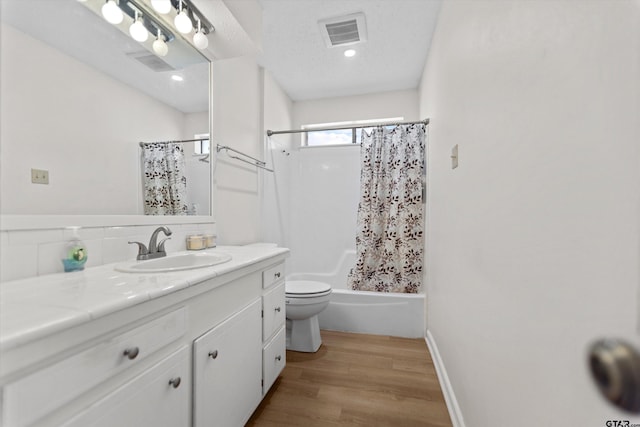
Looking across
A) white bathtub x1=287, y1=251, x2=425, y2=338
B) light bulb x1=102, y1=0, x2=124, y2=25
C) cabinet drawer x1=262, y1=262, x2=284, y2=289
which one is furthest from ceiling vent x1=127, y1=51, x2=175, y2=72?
white bathtub x1=287, y1=251, x2=425, y2=338

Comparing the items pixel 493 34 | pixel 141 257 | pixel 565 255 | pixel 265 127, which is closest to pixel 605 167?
pixel 565 255

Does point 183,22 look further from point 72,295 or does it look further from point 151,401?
point 151,401

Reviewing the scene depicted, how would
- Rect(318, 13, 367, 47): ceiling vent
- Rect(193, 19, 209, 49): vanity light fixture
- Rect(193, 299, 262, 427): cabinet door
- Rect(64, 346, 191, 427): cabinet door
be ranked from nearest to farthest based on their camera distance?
Rect(64, 346, 191, 427): cabinet door → Rect(193, 299, 262, 427): cabinet door → Rect(193, 19, 209, 49): vanity light fixture → Rect(318, 13, 367, 47): ceiling vent

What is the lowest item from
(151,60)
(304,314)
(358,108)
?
(304,314)

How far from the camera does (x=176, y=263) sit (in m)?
1.37

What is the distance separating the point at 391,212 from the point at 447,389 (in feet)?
4.82

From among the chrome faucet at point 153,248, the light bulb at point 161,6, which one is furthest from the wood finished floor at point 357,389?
the light bulb at point 161,6

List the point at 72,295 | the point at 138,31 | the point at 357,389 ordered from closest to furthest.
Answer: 1. the point at 72,295
2. the point at 138,31
3. the point at 357,389

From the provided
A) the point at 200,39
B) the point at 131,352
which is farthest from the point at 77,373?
the point at 200,39

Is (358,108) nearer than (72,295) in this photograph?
No

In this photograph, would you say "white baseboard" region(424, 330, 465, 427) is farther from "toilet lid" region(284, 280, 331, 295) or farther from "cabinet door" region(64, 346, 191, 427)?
"cabinet door" region(64, 346, 191, 427)

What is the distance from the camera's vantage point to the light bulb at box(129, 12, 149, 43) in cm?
131

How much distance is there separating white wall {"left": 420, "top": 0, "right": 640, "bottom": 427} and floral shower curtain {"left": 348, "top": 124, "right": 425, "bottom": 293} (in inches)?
50.3

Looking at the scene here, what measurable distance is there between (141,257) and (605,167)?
4.85 ft
